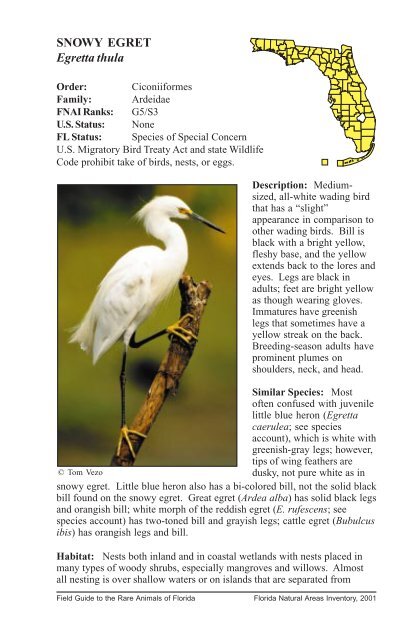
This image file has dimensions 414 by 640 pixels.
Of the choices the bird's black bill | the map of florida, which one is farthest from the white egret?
the map of florida

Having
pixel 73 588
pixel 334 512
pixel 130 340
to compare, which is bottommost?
pixel 73 588

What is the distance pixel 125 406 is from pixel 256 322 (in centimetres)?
57

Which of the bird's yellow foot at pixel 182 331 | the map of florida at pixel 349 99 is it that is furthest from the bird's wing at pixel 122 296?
the map of florida at pixel 349 99

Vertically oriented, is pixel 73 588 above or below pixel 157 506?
below

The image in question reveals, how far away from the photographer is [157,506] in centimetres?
240

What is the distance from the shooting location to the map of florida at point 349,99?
8.06 ft

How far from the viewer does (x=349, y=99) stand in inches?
97.0

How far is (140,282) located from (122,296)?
8 cm

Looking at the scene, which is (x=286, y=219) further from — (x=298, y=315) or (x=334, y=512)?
(x=334, y=512)

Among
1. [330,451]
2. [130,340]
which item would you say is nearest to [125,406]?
[130,340]

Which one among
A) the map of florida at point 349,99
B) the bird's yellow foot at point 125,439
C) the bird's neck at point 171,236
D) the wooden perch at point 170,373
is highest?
the map of florida at point 349,99

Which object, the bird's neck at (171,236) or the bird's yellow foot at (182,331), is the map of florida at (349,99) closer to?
the bird's neck at (171,236)

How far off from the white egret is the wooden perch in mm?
50

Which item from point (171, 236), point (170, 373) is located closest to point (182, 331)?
point (170, 373)
